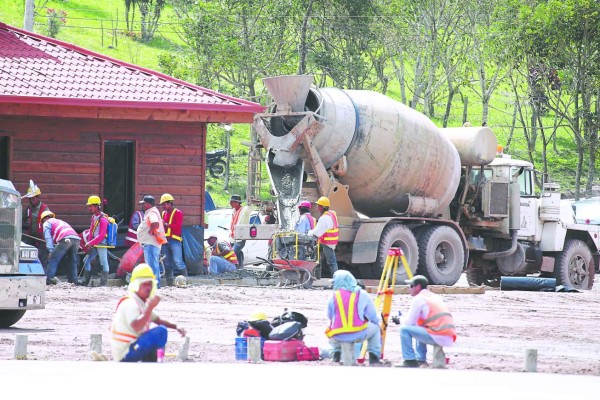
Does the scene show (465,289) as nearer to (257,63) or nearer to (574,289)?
(574,289)

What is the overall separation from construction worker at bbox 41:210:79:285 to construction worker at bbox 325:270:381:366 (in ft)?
32.3

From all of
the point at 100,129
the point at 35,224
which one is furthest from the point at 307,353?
the point at 100,129

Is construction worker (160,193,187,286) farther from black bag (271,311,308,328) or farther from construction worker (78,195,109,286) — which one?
black bag (271,311,308,328)

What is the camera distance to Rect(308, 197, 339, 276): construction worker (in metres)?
23.8

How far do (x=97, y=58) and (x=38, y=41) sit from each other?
127cm

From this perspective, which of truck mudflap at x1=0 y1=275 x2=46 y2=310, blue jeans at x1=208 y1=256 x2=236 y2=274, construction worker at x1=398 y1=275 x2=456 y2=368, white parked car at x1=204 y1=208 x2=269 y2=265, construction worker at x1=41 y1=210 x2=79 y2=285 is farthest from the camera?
white parked car at x1=204 y1=208 x2=269 y2=265

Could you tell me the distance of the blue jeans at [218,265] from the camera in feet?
87.9

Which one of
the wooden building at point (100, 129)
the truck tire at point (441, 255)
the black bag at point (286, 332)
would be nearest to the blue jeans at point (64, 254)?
the wooden building at point (100, 129)

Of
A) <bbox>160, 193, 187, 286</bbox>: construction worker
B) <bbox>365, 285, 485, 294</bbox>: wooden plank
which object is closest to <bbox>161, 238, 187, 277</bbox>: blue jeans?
<bbox>160, 193, 187, 286</bbox>: construction worker

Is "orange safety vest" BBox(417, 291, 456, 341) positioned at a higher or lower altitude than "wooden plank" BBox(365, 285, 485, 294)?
higher

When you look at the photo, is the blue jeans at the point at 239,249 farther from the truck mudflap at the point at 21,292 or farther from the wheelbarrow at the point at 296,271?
the truck mudflap at the point at 21,292

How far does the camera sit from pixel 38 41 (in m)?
27.5

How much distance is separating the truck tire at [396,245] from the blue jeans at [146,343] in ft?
40.4

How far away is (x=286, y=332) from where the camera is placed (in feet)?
48.2
